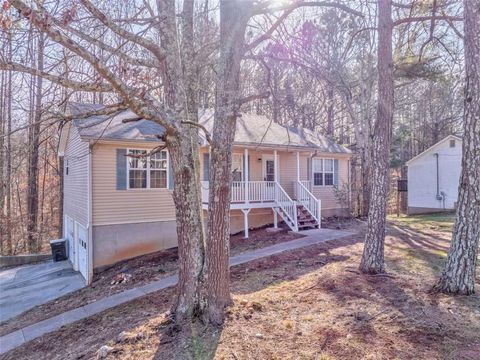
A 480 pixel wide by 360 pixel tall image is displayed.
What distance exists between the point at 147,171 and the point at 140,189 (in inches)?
25.8

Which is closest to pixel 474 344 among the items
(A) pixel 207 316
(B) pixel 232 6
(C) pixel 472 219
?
(C) pixel 472 219

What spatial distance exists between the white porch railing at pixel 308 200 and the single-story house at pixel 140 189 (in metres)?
0.04

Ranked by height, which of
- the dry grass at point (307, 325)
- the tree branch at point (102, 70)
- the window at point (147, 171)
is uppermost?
the tree branch at point (102, 70)

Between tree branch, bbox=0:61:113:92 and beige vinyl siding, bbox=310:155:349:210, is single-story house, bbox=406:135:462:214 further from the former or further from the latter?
tree branch, bbox=0:61:113:92

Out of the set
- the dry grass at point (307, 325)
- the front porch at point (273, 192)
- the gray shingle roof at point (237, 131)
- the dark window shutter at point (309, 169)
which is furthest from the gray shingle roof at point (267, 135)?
the dry grass at point (307, 325)

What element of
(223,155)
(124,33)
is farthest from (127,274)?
(124,33)

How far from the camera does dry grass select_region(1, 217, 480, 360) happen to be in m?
3.43

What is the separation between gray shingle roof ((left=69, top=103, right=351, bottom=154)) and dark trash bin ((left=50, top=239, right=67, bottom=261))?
5.45 metres

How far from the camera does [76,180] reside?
1184 cm

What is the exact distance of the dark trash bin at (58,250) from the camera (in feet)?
44.1

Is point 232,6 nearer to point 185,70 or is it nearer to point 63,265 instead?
point 185,70

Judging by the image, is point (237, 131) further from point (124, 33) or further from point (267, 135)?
Answer: point (124, 33)

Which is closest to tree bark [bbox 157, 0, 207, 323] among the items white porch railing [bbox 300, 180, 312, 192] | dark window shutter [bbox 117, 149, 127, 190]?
dark window shutter [bbox 117, 149, 127, 190]

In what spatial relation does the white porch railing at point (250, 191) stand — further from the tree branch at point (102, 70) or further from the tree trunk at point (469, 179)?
the tree branch at point (102, 70)
